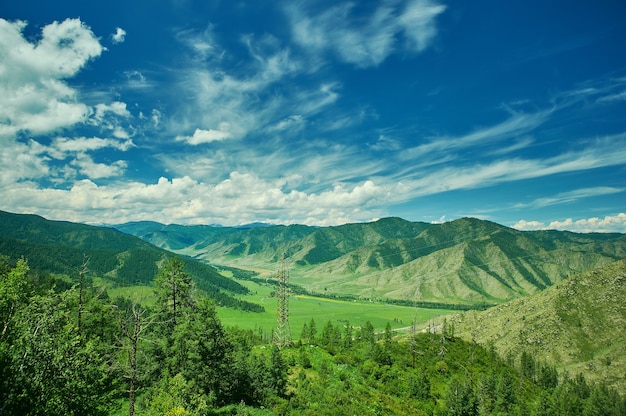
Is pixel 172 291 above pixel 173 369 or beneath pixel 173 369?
above

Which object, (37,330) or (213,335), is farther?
(213,335)

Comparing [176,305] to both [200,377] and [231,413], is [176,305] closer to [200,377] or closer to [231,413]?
[200,377]

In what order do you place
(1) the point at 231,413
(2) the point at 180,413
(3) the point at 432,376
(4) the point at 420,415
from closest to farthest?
1. (2) the point at 180,413
2. (1) the point at 231,413
3. (4) the point at 420,415
4. (3) the point at 432,376

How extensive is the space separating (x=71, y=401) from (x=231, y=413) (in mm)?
20901

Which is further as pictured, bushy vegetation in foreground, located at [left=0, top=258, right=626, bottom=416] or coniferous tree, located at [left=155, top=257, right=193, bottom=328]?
coniferous tree, located at [left=155, top=257, right=193, bottom=328]

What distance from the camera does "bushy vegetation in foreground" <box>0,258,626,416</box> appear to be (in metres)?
22.9

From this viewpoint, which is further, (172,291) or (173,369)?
(172,291)

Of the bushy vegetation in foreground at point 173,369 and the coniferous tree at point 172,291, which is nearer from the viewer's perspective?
the bushy vegetation in foreground at point 173,369

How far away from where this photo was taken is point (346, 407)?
159ft

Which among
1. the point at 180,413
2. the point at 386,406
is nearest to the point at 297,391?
the point at 386,406

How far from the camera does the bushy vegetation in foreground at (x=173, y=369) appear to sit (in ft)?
75.0

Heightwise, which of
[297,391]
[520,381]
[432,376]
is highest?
[297,391]

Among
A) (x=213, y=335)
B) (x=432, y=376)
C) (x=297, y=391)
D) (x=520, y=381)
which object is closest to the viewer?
(x=213, y=335)

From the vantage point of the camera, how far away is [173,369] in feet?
137
